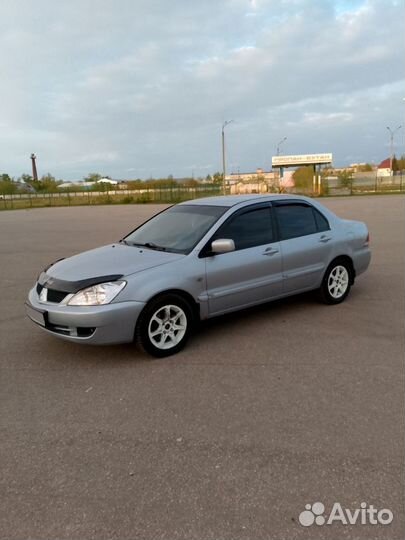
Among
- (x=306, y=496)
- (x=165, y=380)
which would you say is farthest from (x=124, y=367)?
(x=306, y=496)

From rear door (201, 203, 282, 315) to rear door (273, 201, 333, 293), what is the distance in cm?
15

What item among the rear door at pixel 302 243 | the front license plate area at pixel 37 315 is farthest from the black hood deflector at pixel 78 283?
the rear door at pixel 302 243

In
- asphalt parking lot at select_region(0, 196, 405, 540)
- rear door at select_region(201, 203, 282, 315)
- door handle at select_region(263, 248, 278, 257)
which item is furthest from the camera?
door handle at select_region(263, 248, 278, 257)

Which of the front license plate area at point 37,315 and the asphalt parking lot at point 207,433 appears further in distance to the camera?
the front license plate area at point 37,315

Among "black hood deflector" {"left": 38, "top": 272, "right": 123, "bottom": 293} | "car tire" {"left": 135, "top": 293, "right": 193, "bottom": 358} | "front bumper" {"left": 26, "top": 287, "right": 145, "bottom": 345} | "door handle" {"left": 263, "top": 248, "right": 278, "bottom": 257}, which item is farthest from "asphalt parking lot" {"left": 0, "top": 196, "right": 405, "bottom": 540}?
"door handle" {"left": 263, "top": 248, "right": 278, "bottom": 257}

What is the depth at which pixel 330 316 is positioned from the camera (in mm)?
5094

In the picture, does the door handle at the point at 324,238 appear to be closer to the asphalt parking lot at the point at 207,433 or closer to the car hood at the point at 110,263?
the asphalt parking lot at the point at 207,433

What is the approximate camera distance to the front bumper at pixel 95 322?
3.65 metres

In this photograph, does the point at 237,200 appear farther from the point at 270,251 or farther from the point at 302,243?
the point at 302,243

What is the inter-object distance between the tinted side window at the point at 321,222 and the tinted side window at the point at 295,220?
0.07 metres

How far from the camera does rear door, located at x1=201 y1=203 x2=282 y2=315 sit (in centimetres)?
433

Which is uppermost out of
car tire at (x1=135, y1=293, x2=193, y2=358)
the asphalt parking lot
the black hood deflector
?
the black hood deflector

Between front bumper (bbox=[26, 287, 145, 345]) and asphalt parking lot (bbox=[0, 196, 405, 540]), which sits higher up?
front bumper (bbox=[26, 287, 145, 345])

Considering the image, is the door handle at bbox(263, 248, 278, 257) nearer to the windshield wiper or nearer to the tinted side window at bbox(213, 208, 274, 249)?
the tinted side window at bbox(213, 208, 274, 249)
